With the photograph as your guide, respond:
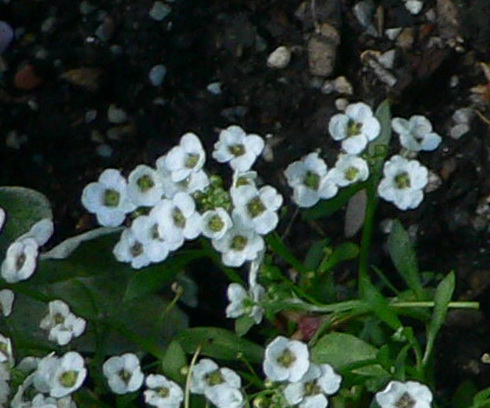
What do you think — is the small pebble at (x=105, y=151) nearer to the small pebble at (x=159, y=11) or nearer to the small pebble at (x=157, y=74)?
the small pebble at (x=157, y=74)

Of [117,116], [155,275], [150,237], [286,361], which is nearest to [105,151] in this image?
[117,116]

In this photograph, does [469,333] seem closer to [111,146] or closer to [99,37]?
[111,146]

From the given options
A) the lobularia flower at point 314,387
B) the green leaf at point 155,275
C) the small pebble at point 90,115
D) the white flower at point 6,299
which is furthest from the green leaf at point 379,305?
the small pebble at point 90,115

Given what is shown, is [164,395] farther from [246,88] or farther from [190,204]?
[246,88]

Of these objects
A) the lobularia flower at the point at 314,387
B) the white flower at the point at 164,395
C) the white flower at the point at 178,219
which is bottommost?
the white flower at the point at 164,395

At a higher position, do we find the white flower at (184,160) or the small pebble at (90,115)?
the white flower at (184,160)

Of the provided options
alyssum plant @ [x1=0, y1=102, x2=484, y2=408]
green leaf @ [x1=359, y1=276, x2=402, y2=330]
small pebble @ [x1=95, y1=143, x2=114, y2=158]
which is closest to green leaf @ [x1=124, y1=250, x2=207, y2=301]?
alyssum plant @ [x1=0, y1=102, x2=484, y2=408]

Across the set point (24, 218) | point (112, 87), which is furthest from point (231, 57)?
point (24, 218)

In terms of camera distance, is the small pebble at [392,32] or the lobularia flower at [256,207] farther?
the small pebble at [392,32]
